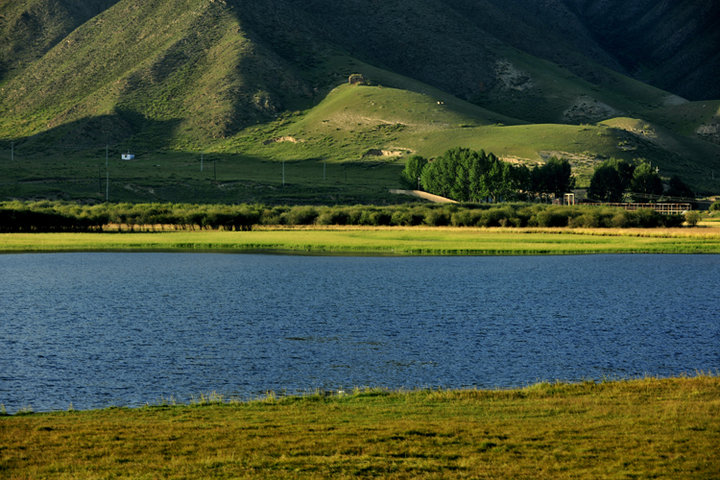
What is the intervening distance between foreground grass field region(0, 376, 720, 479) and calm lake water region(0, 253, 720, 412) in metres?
4.76

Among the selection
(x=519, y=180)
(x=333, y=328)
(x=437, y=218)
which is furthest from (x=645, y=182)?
(x=333, y=328)

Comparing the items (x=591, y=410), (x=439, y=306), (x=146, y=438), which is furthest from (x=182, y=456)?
(x=439, y=306)

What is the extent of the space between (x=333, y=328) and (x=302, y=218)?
312 ft

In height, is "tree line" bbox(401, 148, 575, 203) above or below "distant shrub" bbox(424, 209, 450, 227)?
above

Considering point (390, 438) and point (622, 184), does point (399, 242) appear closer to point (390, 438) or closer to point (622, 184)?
point (390, 438)

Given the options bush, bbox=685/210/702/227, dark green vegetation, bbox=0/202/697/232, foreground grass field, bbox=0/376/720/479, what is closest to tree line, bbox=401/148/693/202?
dark green vegetation, bbox=0/202/697/232

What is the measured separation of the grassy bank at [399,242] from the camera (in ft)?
306

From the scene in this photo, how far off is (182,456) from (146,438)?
201 centimetres

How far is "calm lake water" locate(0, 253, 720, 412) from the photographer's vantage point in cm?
3078

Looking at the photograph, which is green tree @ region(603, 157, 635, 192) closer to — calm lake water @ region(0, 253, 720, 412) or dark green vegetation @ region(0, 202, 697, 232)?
dark green vegetation @ region(0, 202, 697, 232)

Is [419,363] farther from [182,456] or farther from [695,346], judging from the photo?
[182,456]

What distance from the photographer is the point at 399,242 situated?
4058 inches

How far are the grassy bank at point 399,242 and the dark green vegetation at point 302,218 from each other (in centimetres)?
725

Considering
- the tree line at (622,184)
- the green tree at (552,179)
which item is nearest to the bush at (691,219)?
the tree line at (622,184)
